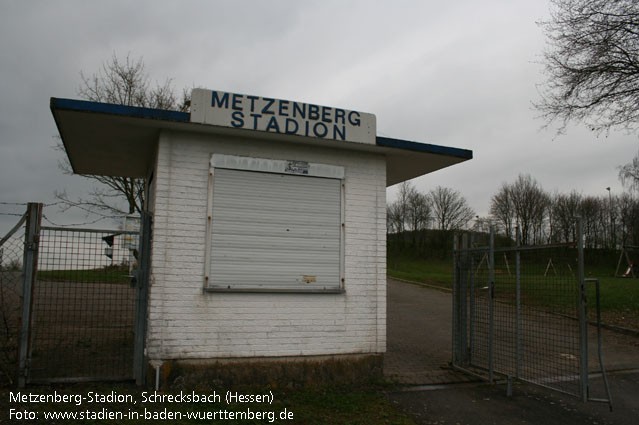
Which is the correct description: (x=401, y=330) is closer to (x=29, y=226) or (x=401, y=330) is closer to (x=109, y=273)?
(x=109, y=273)

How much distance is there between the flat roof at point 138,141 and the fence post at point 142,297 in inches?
50.0

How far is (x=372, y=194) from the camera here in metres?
7.20

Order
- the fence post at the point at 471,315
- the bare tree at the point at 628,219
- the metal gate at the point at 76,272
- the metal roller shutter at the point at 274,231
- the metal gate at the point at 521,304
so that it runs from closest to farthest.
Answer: the metal gate at the point at 521,304, the metal gate at the point at 76,272, the metal roller shutter at the point at 274,231, the fence post at the point at 471,315, the bare tree at the point at 628,219

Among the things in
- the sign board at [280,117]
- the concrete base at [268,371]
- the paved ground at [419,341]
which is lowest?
the paved ground at [419,341]

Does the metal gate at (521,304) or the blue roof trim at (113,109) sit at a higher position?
the blue roof trim at (113,109)

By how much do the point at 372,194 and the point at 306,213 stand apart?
1137 mm

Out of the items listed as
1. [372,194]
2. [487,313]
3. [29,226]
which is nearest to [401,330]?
[487,313]

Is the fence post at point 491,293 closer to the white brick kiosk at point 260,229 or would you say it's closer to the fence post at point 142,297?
the white brick kiosk at point 260,229

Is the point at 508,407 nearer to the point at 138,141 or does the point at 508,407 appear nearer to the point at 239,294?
the point at 239,294

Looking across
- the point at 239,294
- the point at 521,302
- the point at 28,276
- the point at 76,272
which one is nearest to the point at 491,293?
the point at 521,302

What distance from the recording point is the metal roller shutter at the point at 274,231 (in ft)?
21.0

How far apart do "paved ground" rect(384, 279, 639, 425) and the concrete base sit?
63cm

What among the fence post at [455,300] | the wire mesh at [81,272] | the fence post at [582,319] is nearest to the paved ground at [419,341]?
the fence post at [455,300]

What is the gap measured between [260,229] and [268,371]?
1987mm
